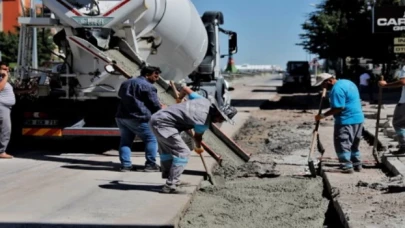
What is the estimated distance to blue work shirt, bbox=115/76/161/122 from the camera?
9.98 meters

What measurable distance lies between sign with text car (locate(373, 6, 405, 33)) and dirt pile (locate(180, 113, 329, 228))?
12.8 metres

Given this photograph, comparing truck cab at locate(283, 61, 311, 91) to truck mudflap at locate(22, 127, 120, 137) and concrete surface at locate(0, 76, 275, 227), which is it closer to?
truck mudflap at locate(22, 127, 120, 137)

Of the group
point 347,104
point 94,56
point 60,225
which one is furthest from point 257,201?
point 94,56

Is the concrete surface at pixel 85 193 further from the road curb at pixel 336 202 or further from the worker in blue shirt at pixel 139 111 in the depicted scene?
the road curb at pixel 336 202

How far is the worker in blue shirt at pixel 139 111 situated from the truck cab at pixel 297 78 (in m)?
39.2

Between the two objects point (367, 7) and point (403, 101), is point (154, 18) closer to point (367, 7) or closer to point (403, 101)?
point (403, 101)

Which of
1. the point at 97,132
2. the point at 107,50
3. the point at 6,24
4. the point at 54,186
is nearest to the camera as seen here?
the point at 54,186

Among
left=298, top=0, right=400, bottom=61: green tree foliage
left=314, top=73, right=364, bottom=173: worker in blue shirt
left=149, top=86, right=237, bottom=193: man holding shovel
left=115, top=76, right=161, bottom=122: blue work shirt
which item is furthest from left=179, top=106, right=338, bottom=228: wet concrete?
left=298, top=0, right=400, bottom=61: green tree foliage

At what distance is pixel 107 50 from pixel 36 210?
14.5 ft

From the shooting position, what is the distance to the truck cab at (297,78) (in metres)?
49.5

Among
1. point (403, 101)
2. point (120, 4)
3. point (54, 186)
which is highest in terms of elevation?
point (120, 4)

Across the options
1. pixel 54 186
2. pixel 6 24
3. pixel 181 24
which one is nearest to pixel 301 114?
pixel 181 24

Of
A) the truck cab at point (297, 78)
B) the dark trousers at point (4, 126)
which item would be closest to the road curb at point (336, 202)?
the dark trousers at point (4, 126)

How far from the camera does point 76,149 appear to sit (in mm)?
13195
